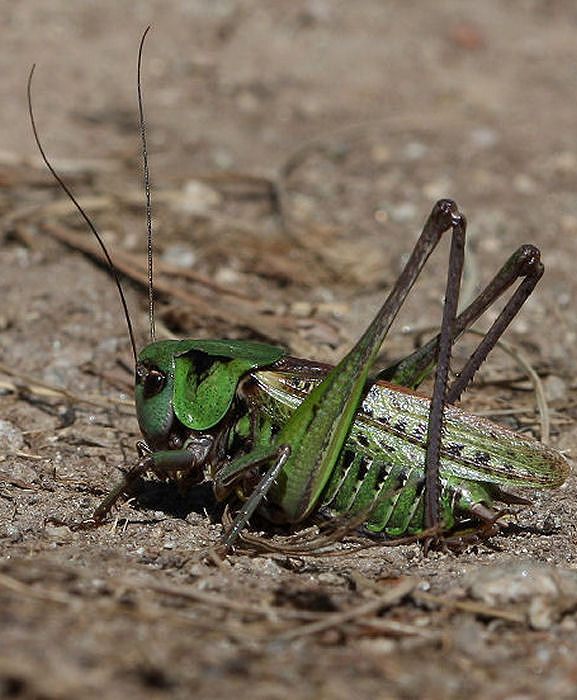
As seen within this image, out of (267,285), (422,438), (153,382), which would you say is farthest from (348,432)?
(267,285)

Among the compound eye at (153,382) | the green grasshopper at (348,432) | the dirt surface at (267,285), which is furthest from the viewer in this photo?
the compound eye at (153,382)

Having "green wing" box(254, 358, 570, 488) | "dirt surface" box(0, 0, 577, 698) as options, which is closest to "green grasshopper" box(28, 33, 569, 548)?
"green wing" box(254, 358, 570, 488)

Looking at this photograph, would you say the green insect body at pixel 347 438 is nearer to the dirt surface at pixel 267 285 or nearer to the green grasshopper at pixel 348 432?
the green grasshopper at pixel 348 432

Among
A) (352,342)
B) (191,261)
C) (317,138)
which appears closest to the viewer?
(352,342)

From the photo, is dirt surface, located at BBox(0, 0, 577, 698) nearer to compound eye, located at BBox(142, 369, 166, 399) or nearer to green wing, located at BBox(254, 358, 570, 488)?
green wing, located at BBox(254, 358, 570, 488)

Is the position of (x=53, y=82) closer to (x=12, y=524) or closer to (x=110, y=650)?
(x=12, y=524)

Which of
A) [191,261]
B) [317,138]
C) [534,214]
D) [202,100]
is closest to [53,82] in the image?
[202,100]

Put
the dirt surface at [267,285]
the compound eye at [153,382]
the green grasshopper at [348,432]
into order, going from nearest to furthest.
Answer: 1. the dirt surface at [267,285]
2. the green grasshopper at [348,432]
3. the compound eye at [153,382]

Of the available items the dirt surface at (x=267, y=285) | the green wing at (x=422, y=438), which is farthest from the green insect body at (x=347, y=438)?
the dirt surface at (x=267, y=285)
